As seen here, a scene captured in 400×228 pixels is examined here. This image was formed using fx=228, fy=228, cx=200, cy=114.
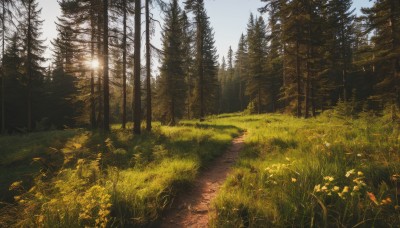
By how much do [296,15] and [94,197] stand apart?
19814 mm

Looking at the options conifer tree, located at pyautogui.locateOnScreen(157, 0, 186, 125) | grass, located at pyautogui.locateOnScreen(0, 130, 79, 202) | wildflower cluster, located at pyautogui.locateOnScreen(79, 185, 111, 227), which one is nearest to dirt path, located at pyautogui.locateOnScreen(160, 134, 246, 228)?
wildflower cluster, located at pyautogui.locateOnScreen(79, 185, 111, 227)

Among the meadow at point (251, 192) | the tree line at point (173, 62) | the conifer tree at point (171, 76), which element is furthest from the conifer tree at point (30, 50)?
the meadow at point (251, 192)

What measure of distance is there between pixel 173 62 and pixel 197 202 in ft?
75.4

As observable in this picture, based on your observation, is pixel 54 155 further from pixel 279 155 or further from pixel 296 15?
pixel 296 15

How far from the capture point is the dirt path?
4.08m

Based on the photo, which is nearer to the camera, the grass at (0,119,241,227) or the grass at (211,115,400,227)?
the grass at (211,115,400,227)

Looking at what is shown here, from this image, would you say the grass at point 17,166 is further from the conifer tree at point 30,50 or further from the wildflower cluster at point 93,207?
the conifer tree at point 30,50

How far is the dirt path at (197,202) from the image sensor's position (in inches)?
161

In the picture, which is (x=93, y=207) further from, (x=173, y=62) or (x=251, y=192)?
(x=173, y=62)

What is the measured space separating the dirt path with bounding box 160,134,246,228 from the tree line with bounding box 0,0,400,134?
799cm

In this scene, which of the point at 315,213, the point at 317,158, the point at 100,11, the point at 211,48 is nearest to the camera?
the point at 315,213

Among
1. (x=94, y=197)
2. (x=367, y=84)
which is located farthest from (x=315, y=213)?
(x=367, y=84)

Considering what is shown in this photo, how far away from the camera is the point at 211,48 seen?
118ft

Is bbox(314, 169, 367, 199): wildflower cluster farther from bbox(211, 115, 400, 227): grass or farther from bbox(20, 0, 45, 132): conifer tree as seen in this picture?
bbox(20, 0, 45, 132): conifer tree
